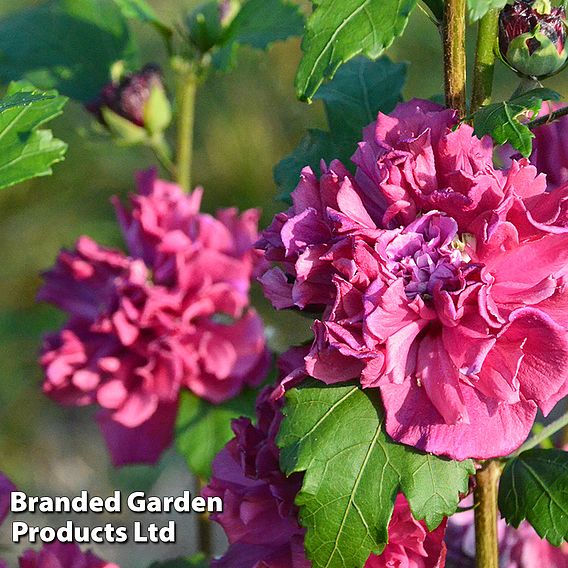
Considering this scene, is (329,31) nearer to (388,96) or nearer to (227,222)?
(388,96)

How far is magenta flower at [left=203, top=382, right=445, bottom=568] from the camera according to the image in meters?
0.70

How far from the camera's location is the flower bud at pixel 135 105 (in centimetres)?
124

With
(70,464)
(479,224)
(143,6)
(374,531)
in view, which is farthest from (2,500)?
(70,464)

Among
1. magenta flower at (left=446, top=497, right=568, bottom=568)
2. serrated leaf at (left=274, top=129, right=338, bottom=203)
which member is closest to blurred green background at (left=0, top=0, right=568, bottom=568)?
magenta flower at (left=446, top=497, right=568, bottom=568)

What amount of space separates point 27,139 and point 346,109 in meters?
0.27

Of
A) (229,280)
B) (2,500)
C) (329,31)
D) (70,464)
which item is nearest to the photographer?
(329,31)

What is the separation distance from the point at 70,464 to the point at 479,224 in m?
2.38

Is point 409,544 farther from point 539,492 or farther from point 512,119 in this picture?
point 512,119

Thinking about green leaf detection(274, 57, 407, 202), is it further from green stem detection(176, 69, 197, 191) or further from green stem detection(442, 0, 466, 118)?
green stem detection(176, 69, 197, 191)

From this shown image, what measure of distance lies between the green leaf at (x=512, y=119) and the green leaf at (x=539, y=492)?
261mm

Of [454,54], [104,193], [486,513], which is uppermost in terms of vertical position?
[454,54]

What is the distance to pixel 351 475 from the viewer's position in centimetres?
64

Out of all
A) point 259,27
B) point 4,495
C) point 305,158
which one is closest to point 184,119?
point 259,27

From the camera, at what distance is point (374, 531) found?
0.64 meters
